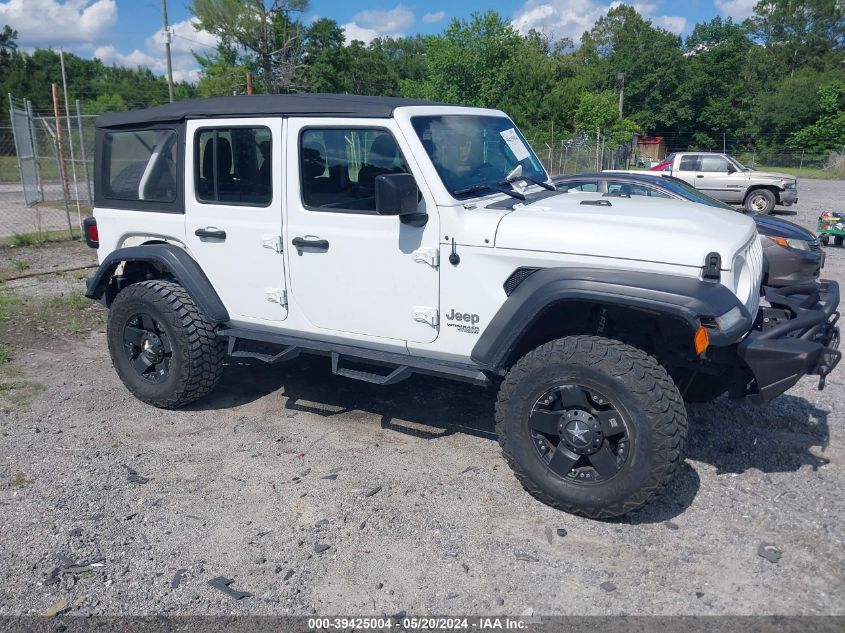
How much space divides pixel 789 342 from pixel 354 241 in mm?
2365

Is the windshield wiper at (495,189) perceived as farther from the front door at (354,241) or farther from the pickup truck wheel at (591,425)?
the pickup truck wheel at (591,425)

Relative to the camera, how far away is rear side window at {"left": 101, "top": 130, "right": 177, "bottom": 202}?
490cm

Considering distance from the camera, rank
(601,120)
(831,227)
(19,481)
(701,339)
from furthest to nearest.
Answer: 1. (601,120)
2. (831,227)
3. (19,481)
4. (701,339)

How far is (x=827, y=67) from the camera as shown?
209ft

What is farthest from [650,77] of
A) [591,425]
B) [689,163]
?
[591,425]

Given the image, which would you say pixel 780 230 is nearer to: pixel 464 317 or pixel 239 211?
pixel 464 317

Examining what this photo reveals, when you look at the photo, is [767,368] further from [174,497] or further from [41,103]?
[41,103]

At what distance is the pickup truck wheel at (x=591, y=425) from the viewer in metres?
3.43

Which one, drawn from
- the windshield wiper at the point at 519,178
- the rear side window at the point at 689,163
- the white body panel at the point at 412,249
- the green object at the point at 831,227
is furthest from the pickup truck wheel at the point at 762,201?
the white body panel at the point at 412,249

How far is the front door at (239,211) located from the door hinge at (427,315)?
986 millimetres

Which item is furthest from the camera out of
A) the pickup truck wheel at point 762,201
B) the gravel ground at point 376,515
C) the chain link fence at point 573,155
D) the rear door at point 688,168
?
A: the chain link fence at point 573,155

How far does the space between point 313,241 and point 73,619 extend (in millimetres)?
2315

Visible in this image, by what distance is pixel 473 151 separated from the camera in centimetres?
441

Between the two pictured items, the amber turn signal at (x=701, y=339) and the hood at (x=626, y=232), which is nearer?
the amber turn signal at (x=701, y=339)
